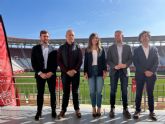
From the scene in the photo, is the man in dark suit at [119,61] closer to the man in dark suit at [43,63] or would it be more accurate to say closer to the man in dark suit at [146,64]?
the man in dark suit at [146,64]

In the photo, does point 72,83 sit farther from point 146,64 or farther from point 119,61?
point 146,64

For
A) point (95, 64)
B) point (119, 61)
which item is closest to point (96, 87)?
point (95, 64)

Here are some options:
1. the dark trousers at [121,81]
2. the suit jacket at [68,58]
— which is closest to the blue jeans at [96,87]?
the dark trousers at [121,81]

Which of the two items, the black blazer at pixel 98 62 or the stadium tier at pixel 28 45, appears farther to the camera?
the stadium tier at pixel 28 45

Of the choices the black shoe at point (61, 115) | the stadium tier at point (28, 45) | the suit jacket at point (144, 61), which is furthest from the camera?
the stadium tier at point (28, 45)

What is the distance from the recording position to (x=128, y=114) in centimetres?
596

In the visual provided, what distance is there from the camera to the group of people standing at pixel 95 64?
5879 millimetres

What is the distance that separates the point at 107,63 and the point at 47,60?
1.23 meters

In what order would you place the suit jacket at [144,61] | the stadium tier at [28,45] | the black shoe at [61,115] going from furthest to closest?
the stadium tier at [28,45] < the black shoe at [61,115] < the suit jacket at [144,61]

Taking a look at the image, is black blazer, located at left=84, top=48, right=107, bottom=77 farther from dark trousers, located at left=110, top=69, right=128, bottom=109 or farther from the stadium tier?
the stadium tier

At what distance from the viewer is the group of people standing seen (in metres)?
5.88

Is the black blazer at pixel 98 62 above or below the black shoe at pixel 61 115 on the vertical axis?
above

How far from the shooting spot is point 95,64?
5973mm

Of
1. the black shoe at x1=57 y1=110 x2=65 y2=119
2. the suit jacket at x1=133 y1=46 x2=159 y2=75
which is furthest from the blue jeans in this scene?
the suit jacket at x1=133 y1=46 x2=159 y2=75
